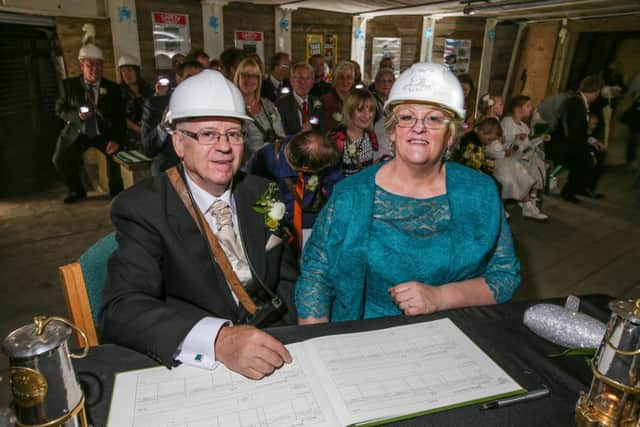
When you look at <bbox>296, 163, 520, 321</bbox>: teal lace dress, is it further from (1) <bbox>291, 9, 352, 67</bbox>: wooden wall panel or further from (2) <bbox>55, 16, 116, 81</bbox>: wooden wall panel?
(1) <bbox>291, 9, 352, 67</bbox>: wooden wall panel

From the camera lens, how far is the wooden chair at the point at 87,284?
5.00ft

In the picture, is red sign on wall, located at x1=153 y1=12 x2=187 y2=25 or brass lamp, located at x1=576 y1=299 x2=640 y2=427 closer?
brass lamp, located at x1=576 y1=299 x2=640 y2=427

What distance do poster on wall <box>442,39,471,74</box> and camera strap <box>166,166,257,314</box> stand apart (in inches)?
426

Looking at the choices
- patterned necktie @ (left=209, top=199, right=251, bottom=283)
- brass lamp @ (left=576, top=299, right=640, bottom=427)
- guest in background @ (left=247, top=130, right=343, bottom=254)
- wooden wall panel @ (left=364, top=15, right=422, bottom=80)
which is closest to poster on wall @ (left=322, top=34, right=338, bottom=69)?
wooden wall panel @ (left=364, top=15, right=422, bottom=80)

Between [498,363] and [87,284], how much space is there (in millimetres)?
1446

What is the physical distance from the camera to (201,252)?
64.2 inches

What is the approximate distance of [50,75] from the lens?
24.2ft

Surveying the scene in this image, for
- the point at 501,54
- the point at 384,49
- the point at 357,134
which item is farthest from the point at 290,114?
the point at 501,54

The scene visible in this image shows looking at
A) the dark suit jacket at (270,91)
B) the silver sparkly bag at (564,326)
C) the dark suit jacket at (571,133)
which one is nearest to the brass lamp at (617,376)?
the silver sparkly bag at (564,326)

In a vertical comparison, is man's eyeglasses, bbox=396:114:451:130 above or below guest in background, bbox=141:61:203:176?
above

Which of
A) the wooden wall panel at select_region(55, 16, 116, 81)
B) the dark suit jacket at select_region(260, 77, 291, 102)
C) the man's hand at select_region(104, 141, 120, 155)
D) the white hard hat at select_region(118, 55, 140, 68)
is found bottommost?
the man's hand at select_region(104, 141, 120, 155)

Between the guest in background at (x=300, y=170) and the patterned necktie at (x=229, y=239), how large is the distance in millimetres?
1143

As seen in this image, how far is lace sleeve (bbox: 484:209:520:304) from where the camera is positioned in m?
1.67

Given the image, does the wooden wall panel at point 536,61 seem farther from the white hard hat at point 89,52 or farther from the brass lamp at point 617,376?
the brass lamp at point 617,376
